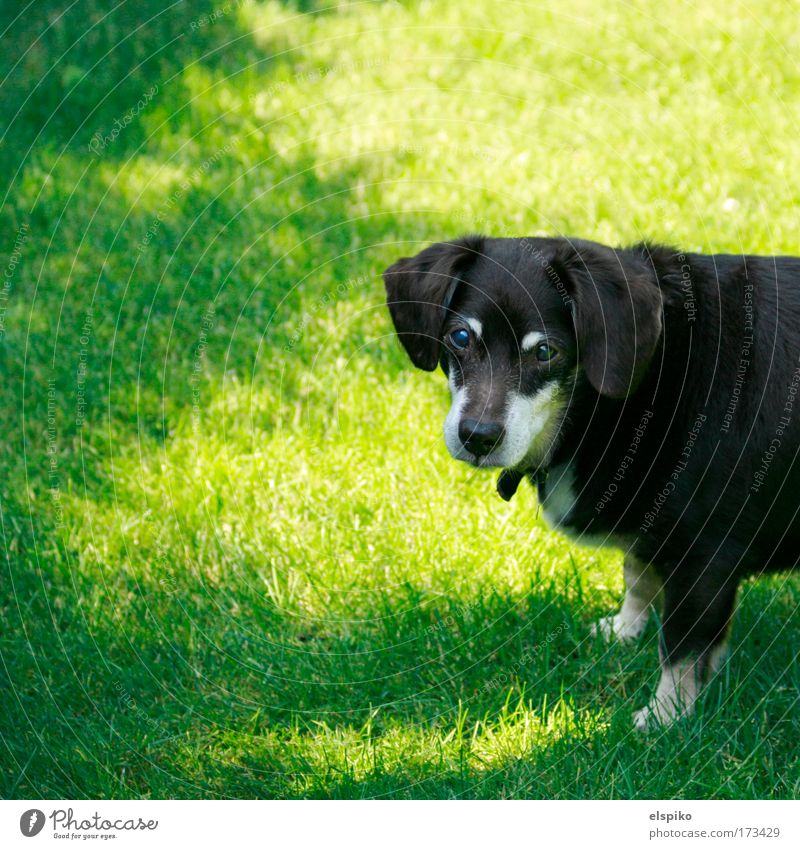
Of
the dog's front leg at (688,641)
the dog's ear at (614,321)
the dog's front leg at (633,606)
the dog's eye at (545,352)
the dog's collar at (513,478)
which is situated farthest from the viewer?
the dog's front leg at (633,606)

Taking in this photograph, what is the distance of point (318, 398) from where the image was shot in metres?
5.48

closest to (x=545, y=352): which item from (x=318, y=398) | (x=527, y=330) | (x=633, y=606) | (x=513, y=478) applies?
(x=527, y=330)

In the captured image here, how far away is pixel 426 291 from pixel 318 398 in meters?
1.81

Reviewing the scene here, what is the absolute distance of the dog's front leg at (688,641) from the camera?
367cm

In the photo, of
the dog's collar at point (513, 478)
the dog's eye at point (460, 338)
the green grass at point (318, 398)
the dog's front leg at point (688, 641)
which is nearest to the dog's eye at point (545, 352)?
the dog's eye at point (460, 338)

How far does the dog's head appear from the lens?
346cm

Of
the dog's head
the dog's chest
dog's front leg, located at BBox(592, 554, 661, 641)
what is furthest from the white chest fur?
dog's front leg, located at BBox(592, 554, 661, 641)

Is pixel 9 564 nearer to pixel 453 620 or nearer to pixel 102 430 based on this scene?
pixel 102 430

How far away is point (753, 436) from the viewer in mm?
3570

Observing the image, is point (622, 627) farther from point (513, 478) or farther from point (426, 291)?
point (426, 291)

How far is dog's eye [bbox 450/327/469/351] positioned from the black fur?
5cm

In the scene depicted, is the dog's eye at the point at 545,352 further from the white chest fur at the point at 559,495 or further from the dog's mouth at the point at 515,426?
the white chest fur at the point at 559,495
